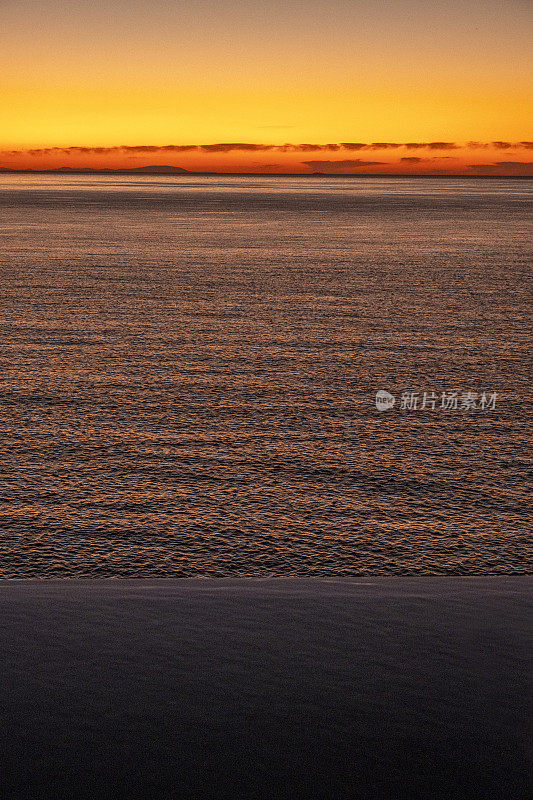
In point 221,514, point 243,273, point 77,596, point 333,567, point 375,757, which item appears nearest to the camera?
point 375,757

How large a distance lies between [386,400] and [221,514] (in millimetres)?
7688

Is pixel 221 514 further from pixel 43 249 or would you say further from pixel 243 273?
pixel 43 249

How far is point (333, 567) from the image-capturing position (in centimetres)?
1084

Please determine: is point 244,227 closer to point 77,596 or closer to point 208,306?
point 208,306

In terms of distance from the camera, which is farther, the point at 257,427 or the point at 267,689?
the point at 257,427

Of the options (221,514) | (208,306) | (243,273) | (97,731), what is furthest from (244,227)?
(97,731)

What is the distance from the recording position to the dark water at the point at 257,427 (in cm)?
A: 1145

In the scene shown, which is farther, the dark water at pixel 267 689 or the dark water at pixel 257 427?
the dark water at pixel 257 427

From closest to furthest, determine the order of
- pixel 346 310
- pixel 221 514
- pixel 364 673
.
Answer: pixel 364 673 < pixel 221 514 < pixel 346 310

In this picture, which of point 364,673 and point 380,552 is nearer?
point 364,673

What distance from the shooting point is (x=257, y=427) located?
17.0 m

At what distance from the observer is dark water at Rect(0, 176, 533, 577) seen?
37.6ft

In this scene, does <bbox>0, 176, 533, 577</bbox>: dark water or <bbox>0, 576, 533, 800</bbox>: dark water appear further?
<bbox>0, 176, 533, 577</bbox>: dark water

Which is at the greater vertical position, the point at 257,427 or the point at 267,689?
the point at 267,689
